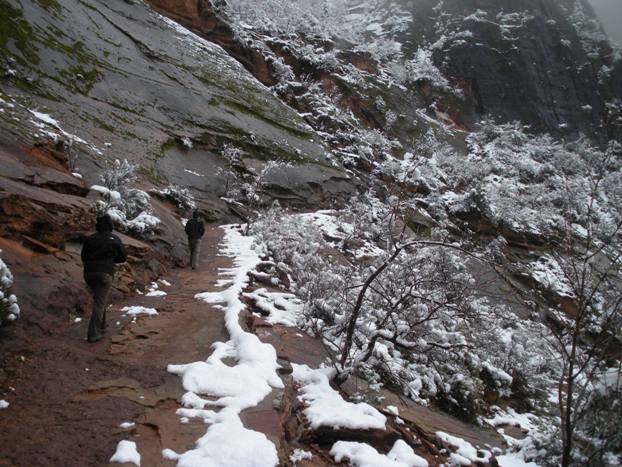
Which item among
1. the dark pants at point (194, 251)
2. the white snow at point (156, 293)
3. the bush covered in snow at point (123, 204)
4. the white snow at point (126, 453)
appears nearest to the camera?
the white snow at point (126, 453)

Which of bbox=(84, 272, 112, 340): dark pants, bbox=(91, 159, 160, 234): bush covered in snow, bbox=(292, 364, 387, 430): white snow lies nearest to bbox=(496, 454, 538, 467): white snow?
bbox=(292, 364, 387, 430): white snow

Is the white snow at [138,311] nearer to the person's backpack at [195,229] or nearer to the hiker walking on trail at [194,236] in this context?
the hiker walking on trail at [194,236]

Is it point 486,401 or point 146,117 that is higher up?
point 146,117

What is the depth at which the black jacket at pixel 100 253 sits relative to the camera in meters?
4.40

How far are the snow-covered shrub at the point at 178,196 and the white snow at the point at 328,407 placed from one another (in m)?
8.44

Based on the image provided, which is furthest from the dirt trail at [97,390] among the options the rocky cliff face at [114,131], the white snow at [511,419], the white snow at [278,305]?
the white snow at [511,419]

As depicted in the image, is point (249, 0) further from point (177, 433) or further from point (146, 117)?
point (177, 433)

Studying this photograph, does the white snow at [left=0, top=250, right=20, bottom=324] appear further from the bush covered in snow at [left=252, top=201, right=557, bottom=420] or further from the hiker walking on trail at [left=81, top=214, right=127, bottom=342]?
the bush covered in snow at [left=252, top=201, right=557, bottom=420]

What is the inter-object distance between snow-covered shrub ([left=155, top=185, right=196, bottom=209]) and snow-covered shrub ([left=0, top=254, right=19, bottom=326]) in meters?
7.71

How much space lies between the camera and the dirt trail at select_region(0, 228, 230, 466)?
8.16 ft

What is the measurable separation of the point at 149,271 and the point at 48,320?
2.55m

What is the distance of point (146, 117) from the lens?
14.0m

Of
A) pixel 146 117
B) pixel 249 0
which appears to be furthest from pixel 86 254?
pixel 249 0

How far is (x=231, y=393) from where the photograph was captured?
3350mm
